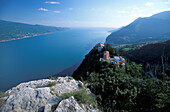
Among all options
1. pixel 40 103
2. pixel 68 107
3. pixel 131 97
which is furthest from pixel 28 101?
pixel 131 97

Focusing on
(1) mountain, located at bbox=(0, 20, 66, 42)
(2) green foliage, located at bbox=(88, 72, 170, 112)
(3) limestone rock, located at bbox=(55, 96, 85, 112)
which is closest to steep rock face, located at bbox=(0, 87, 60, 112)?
(3) limestone rock, located at bbox=(55, 96, 85, 112)

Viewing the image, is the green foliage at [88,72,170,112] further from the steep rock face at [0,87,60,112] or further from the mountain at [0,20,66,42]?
the mountain at [0,20,66,42]

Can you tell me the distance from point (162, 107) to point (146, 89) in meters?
1.16

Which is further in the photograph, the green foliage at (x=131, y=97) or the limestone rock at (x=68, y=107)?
the green foliage at (x=131, y=97)

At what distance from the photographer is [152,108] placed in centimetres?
363

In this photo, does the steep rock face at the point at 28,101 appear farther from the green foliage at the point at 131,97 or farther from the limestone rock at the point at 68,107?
the green foliage at the point at 131,97

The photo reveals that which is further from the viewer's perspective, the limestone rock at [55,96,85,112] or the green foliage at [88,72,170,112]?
the green foliage at [88,72,170,112]

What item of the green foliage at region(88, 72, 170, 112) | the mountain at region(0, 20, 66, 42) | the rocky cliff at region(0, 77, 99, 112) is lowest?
the green foliage at region(88, 72, 170, 112)

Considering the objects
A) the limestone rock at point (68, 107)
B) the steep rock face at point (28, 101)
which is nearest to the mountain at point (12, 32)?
the steep rock face at point (28, 101)

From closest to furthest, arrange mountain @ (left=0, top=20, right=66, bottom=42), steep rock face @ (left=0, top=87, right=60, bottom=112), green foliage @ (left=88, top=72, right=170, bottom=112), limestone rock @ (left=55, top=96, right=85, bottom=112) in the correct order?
limestone rock @ (left=55, top=96, right=85, bottom=112), steep rock face @ (left=0, top=87, right=60, bottom=112), green foliage @ (left=88, top=72, right=170, bottom=112), mountain @ (left=0, top=20, right=66, bottom=42)

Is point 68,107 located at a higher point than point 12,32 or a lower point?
lower

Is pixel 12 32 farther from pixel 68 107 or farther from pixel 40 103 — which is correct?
pixel 68 107

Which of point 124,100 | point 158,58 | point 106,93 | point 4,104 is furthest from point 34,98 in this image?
point 158,58

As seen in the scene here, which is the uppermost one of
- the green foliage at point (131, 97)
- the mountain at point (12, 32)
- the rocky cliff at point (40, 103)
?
the mountain at point (12, 32)
